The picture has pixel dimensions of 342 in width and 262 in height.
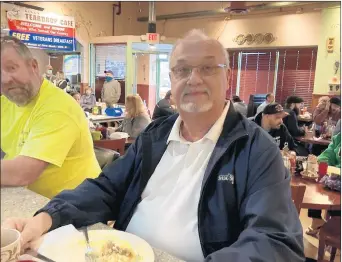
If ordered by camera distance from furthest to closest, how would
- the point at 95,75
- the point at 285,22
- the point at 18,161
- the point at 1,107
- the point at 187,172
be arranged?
the point at 95,75
the point at 285,22
the point at 187,172
the point at 18,161
the point at 1,107

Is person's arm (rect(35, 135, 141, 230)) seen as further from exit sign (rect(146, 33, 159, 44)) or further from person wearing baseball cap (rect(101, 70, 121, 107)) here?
person wearing baseball cap (rect(101, 70, 121, 107))

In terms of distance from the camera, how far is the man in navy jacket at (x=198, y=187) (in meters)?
1.00

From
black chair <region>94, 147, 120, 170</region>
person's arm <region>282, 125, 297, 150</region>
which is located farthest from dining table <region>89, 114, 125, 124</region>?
black chair <region>94, 147, 120, 170</region>

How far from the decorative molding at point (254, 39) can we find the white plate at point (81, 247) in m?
7.79

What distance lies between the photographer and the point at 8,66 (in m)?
0.40

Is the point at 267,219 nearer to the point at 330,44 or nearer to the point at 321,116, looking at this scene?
the point at 321,116

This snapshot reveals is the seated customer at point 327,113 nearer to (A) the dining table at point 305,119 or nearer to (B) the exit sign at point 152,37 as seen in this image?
(A) the dining table at point 305,119

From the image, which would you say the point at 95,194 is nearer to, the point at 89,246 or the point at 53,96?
the point at 89,246

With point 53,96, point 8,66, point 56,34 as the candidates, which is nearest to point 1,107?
point 8,66

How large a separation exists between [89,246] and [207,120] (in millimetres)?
612

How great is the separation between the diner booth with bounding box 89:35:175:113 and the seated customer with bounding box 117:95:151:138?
113 inches

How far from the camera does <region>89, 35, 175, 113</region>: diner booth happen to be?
8617 millimetres

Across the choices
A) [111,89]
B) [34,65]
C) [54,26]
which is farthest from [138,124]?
[54,26]

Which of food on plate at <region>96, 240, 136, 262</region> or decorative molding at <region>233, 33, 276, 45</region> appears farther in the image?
decorative molding at <region>233, 33, 276, 45</region>
